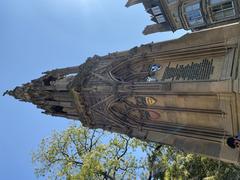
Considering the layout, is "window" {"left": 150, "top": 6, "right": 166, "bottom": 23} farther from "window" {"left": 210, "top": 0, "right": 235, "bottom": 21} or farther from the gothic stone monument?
the gothic stone monument

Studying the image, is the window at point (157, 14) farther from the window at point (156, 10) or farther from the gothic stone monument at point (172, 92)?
the gothic stone monument at point (172, 92)

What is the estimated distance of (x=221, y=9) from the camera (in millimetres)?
25141

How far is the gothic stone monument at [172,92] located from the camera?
38.0ft

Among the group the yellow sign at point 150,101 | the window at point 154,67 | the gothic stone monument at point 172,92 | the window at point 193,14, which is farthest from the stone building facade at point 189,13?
the yellow sign at point 150,101

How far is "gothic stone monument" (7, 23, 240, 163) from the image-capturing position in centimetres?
1158

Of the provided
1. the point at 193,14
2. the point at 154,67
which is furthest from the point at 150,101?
the point at 193,14

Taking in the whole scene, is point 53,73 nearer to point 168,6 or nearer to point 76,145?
point 76,145

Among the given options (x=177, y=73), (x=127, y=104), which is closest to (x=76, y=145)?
(x=127, y=104)

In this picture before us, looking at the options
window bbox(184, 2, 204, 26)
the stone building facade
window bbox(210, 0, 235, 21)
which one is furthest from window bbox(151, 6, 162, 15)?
window bbox(210, 0, 235, 21)

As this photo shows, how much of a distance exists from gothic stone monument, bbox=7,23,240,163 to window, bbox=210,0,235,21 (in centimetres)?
1100

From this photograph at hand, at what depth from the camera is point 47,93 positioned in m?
22.1

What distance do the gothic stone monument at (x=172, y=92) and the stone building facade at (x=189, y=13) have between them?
36.2ft

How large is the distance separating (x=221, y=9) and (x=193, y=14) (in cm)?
267

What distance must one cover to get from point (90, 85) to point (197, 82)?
7119mm
